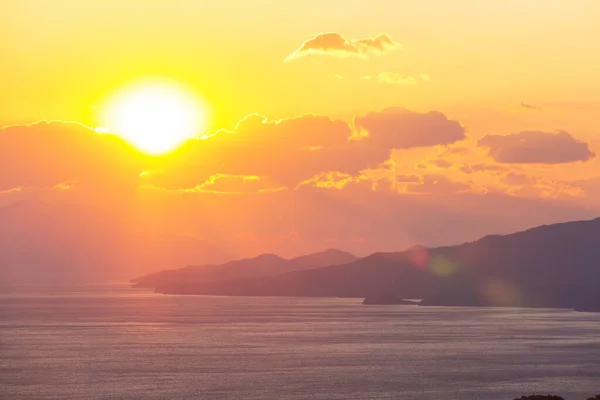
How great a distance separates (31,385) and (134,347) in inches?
1992

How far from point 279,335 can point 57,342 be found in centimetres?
4244

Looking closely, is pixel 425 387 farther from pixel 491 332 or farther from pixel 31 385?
pixel 491 332

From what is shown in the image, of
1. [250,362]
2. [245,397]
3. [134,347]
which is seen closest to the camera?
[245,397]

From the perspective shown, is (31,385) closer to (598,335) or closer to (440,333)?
(440,333)

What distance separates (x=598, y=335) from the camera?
189 m

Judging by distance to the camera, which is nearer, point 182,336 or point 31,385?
Result: point 31,385

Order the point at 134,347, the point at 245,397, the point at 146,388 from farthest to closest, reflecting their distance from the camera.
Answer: the point at 134,347 → the point at 146,388 → the point at 245,397

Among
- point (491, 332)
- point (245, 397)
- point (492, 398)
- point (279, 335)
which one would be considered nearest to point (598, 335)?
point (491, 332)

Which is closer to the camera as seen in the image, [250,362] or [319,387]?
[319,387]

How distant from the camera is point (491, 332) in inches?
7835

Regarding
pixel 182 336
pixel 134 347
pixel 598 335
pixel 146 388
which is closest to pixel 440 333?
pixel 598 335

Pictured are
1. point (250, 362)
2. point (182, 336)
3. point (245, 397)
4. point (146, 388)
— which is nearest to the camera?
point (245, 397)

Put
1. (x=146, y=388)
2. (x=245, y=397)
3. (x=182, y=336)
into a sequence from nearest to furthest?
(x=245, y=397), (x=146, y=388), (x=182, y=336)

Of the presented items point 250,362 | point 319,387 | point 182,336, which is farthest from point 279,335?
point 319,387
